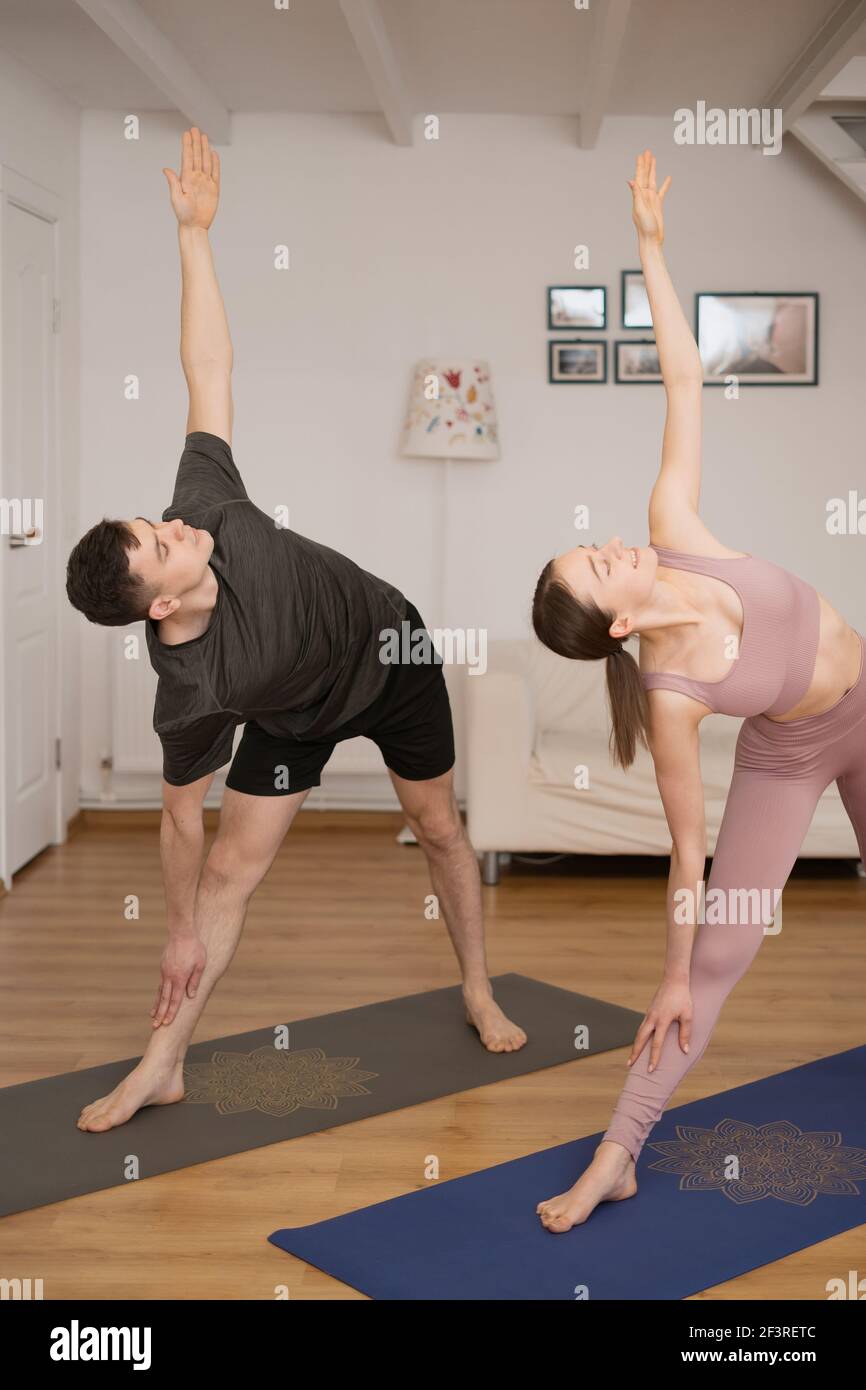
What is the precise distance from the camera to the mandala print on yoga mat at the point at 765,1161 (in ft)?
7.79

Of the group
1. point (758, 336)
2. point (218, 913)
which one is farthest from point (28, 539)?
point (758, 336)

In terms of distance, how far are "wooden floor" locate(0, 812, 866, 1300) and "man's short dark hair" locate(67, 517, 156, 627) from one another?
0.98m

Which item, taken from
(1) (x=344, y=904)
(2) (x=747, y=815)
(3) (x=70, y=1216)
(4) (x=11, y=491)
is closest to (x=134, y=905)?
(1) (x=344, y=904)

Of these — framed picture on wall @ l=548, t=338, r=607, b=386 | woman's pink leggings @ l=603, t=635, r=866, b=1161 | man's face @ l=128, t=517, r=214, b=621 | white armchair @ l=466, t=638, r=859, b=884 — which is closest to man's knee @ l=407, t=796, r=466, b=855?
woman's pink leggings @ l=603, t=635, r=866, b=1161

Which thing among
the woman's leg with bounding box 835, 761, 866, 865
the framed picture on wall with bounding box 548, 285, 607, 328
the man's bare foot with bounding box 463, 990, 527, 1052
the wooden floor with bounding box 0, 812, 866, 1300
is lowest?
the wooden floor with bounding box 0, 812, 866, 1300

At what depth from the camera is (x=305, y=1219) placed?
2295 millimetres

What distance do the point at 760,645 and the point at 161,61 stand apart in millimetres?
3080

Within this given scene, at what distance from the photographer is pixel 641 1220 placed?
7.41 feet

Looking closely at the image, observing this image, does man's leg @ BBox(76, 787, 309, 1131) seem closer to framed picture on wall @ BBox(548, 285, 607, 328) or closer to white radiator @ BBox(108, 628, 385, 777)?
white radiator @ BBox(108, 628, 385, 777)

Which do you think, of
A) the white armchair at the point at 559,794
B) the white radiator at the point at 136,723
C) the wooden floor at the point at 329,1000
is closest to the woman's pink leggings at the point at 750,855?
the wooden floor at the point at 329,1000

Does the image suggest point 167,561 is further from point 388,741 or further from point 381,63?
point 381,63

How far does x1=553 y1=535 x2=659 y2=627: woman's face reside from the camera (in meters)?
2.16
